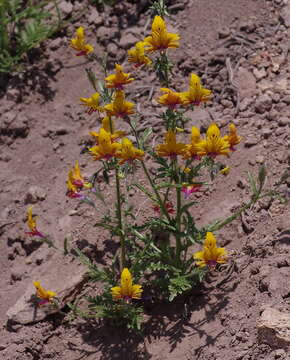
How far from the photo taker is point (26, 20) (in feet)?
20.8

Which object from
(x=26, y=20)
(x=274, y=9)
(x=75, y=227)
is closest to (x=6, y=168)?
(x=75, y=227)

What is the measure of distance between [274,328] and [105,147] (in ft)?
4.53

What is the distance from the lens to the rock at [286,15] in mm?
5355

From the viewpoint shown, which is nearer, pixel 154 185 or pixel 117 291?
pixel 117 291

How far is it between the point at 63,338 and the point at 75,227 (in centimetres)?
91

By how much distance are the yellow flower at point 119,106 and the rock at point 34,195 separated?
6.11ft

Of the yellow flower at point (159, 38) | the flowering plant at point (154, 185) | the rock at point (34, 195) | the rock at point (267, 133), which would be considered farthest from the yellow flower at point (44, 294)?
the rock at point (267, 133)

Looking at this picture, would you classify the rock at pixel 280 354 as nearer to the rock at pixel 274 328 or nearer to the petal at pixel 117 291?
the rock at pixel 274 328

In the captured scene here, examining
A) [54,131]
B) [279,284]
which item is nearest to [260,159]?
[279,284]

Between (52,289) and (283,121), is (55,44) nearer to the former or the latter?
(283,121)

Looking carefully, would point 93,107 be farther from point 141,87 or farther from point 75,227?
point 141,87

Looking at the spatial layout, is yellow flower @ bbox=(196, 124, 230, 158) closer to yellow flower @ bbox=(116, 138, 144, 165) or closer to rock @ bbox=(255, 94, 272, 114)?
yellow flower @ bbox=(116, 138, 144, 165)

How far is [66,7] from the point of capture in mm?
6316

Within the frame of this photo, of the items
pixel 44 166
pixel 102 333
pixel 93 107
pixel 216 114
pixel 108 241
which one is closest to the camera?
pixel 93 107
